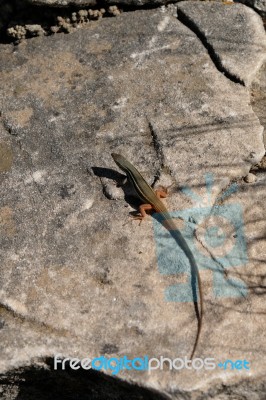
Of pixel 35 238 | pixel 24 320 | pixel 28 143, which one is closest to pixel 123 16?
pixel 28 143

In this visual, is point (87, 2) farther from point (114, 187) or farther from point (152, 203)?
point (152, 203)

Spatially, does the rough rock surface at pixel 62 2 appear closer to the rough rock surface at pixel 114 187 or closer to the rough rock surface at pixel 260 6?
the rough rock surface at pixel 114 187

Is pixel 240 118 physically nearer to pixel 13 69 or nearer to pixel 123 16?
pixel 123 16

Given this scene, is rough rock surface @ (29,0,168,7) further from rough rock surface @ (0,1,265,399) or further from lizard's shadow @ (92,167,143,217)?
lizard's shadow @ (92,167,143,217)

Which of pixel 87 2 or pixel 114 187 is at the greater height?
pixel 87 2

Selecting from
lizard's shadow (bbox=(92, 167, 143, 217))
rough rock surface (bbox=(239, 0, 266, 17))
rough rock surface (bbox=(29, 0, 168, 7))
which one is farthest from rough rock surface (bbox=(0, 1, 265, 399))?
rough rock surface (bbox=(239, 0, 266, 17))

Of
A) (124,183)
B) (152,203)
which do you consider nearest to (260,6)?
(124,183)

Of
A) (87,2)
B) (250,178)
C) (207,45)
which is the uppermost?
(87,2)
